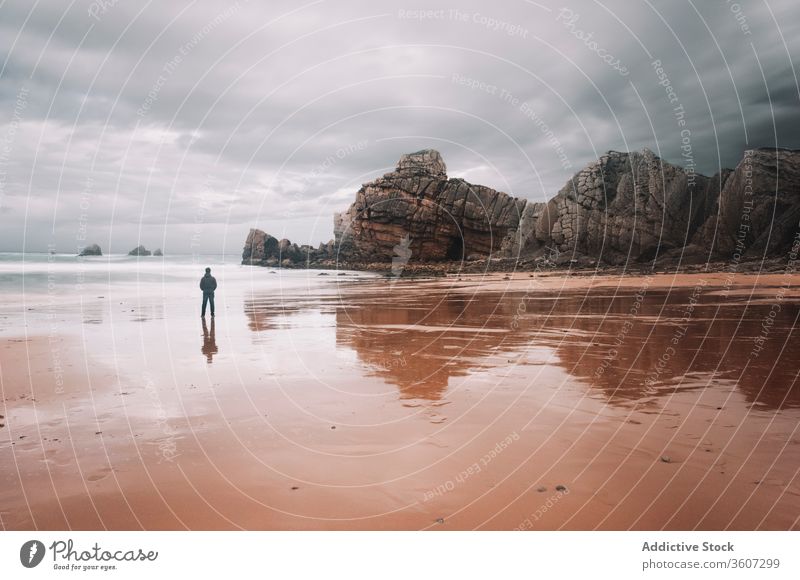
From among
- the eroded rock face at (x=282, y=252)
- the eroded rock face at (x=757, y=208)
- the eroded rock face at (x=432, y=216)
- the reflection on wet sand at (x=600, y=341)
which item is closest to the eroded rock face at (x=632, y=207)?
the eroded rock face at (x=757, y=208)

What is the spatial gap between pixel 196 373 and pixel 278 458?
4.64 m

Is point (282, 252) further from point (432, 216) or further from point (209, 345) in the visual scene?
point (209, 345)

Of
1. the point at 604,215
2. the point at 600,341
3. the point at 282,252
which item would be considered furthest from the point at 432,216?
the point at 600,341

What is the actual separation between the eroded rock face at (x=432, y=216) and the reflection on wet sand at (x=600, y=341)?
49.9 m

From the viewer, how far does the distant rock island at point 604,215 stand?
37375mm

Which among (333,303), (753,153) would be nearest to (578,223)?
(753,153)

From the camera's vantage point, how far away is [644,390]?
694cm

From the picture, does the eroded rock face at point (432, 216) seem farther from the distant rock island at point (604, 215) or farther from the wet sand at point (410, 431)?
the wet sand at point (410, 431)

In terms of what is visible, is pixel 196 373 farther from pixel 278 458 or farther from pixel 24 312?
pixel 24 312

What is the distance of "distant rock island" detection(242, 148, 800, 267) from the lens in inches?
1471
